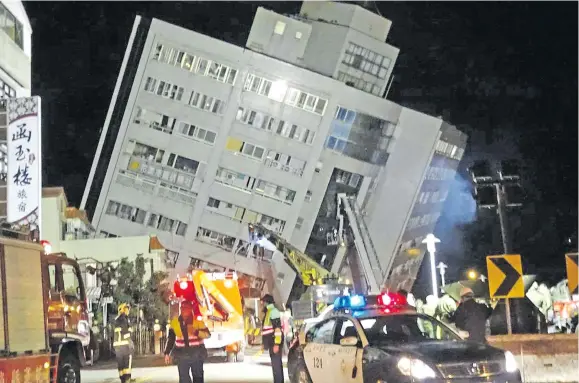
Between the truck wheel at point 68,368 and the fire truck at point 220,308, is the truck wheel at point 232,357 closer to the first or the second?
the fire truck at point 220,308

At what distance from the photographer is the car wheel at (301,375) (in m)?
10.7

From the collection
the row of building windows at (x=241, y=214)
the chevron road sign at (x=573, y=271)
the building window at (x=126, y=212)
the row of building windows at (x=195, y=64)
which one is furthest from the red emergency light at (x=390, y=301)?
the building window at (x=126, y=212)

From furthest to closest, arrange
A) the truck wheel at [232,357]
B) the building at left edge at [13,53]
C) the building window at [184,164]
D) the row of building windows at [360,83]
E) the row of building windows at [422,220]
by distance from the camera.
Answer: the row of building windows at [422,220] < the row of building windows at [360,83] < the building window at [184,164] < the building at left edge at [13,53] < the truck wheel at [232,357]

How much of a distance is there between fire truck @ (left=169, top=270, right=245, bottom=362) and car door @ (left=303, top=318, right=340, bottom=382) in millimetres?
10697

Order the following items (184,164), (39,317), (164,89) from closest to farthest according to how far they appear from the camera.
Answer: (39,317)
(164,89)
(184,164)

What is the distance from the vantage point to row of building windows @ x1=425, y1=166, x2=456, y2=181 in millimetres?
60656

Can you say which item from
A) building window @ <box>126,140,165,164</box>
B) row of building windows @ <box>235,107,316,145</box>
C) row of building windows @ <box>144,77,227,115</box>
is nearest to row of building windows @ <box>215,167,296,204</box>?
row of building windows @ <box>235,107,316,145</box>

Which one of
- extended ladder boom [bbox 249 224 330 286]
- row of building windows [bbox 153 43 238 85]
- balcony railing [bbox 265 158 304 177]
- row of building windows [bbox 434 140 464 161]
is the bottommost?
Answer: extended ladder boom [bbox 249 224 330 286]

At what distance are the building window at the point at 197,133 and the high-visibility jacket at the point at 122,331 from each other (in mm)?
38057

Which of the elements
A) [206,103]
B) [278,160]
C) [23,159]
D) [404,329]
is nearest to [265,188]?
[278,160]

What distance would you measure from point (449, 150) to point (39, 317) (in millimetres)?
55940

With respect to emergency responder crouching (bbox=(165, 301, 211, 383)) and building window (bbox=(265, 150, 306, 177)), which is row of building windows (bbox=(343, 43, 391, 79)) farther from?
emergency responder crouching (bbox=(165, 301, 211, 383))

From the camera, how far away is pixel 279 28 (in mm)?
55750

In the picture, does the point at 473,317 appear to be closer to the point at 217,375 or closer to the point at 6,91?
the point at 217,375
